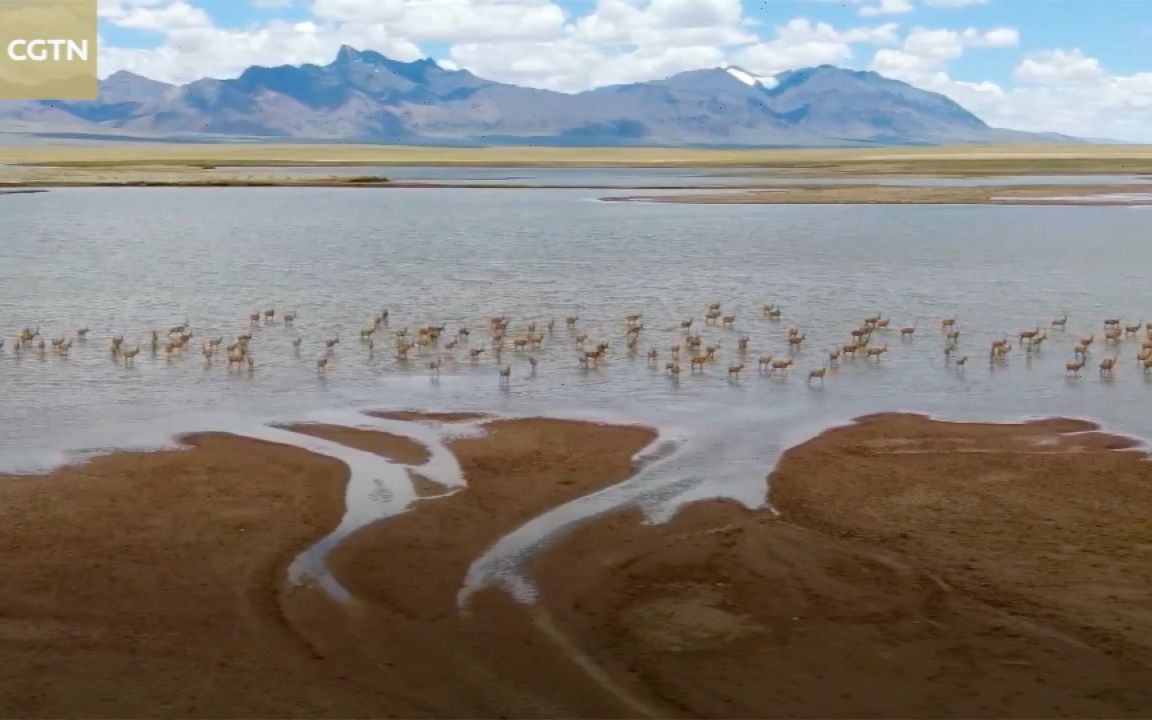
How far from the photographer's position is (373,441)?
74.3 ft

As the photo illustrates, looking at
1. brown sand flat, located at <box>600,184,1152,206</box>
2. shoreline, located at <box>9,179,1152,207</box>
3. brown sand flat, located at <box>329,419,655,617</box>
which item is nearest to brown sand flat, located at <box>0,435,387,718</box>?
brown sand flat, located at <box>329,419,655,617</box>

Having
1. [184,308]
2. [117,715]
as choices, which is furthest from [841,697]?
[184,308]

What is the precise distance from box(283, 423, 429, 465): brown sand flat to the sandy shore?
1.14 metres

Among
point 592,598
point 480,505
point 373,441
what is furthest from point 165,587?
point 373,441

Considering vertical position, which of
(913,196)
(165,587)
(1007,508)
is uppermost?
(913,196)

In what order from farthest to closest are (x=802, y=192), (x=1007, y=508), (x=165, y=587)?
(x=802, y=192)
(x=1007, y=508)
(x=165, y=587)

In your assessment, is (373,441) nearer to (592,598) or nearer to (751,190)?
(592,598)

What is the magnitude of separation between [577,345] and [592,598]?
18.4 meters

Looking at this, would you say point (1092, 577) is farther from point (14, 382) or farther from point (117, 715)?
point (14, 382)

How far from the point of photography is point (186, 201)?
95.1 metres

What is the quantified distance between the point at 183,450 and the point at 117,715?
33.8 feet

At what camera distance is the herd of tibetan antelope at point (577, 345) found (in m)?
30.2

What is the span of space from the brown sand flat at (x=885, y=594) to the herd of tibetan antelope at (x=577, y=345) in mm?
9669

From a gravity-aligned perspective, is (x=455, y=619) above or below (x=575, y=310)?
below
